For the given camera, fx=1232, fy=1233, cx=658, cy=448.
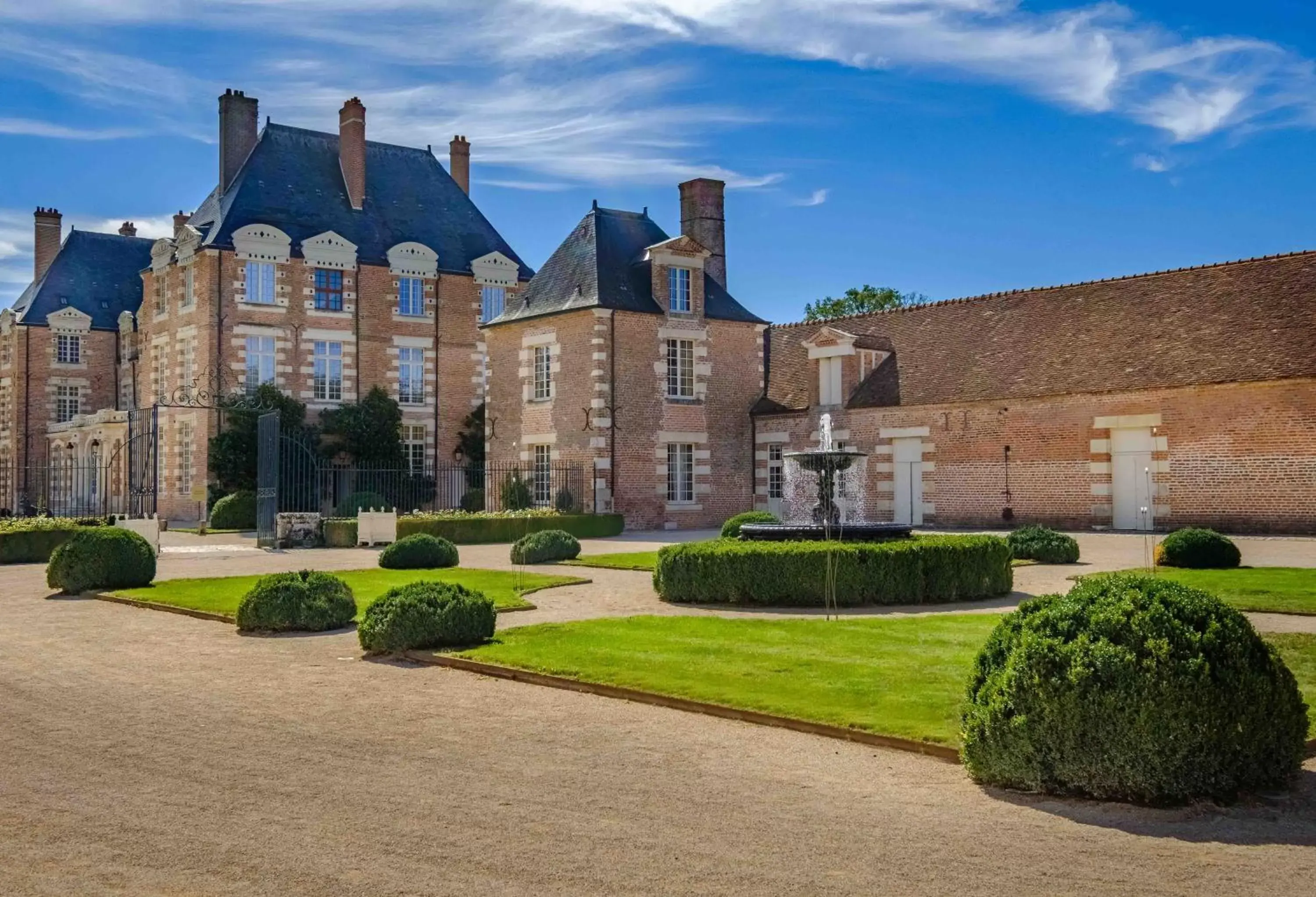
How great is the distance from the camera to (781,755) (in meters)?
7.02

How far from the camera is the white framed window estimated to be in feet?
103

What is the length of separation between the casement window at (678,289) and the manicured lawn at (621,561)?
36.2 feet

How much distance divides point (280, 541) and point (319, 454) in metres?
11.3

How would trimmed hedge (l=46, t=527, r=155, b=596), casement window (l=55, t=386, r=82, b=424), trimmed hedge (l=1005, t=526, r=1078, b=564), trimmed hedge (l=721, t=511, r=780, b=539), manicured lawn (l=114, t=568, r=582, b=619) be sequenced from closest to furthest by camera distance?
manicured lawn (l=114, t=568, r=582, b=619) → trimmed hedge (l=46, t=527, r=155, b=596) → trimmed hedge (l=1005, t=526, r=1078, b=564) → trimmed hedge (l=721, t=511, r=780, b=539) → casement window (l=55, t=386, r=82, b=424)

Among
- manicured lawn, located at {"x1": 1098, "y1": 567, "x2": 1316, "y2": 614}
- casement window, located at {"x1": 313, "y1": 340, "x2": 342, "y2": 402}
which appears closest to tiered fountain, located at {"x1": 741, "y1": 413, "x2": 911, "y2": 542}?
manicured lawn, located at {"x1": 1098, "y1": 567, "x2": 1316, "y2": 614}

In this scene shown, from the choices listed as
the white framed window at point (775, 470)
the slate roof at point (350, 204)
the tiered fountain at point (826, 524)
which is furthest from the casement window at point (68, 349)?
the tiered fountain at point (826, 524)

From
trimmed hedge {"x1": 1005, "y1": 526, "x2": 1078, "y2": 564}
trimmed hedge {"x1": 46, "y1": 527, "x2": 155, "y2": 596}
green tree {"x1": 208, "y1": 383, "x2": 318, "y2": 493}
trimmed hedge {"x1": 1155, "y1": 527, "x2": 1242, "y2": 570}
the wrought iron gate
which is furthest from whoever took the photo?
green tree {"x1": 208, "y1": 383, "x2": 318, "y2": 493}

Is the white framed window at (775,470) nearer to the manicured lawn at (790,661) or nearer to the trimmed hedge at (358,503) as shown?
the trimmed hedge at (358,503)

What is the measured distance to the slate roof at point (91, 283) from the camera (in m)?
44.2

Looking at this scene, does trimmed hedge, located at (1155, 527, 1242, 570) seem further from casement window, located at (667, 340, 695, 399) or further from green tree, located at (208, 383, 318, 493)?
green tree, located at (208, 383, 318, 493)

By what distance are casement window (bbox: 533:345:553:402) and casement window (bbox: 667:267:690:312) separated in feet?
11.0

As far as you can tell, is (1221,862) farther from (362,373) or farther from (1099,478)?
(362,373)

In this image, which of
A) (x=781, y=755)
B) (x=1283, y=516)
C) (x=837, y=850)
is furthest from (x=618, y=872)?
(x=1283, y=516)

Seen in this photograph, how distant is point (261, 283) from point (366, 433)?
535 centimetres
